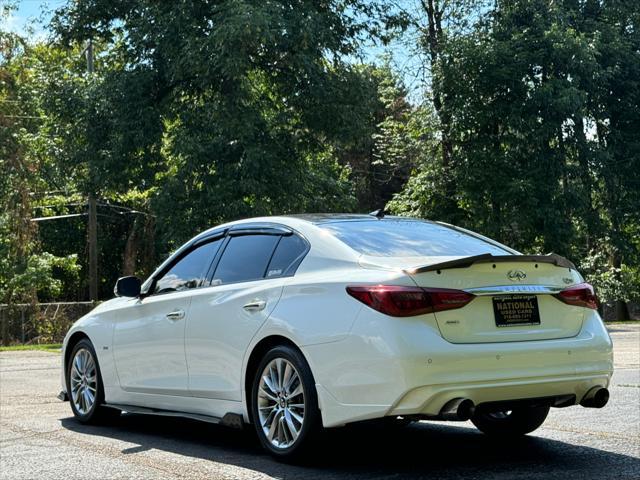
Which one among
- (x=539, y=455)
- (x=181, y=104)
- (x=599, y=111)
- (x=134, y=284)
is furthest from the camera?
(x=599, y=111)

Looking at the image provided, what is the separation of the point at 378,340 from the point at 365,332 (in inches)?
4.2

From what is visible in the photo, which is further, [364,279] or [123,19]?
[123,19]

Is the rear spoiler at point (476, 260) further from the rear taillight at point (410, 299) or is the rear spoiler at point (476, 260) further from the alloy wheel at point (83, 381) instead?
the alloy wheel at point (83, 381)

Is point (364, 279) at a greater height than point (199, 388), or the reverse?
point (364, 279)

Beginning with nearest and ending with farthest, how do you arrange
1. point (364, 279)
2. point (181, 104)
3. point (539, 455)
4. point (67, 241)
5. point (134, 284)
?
point (364, 279)
point (539, 455)
point (134, 284)
point (181, 104)
point (67, 241)

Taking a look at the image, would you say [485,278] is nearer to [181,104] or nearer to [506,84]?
→ [181,104]

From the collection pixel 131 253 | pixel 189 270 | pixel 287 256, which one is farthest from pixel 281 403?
pixel 131 253

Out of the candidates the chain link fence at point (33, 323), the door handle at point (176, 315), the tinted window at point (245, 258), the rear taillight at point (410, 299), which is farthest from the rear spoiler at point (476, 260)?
the chain link fence at point (33, 323)

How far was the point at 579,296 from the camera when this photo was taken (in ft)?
22.7

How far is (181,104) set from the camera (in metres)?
32.5

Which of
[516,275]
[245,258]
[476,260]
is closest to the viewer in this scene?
[476,260]

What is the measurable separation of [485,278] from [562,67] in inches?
1263

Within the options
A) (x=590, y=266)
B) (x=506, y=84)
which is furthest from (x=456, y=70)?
(x=590, y=266)

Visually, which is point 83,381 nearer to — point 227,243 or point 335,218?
point 227,243
